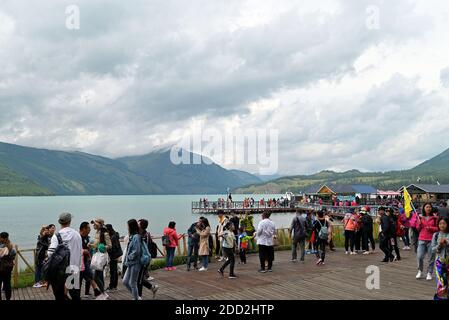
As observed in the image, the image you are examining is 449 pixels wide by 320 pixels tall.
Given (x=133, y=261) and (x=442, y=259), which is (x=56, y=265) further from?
(x=442, y=259)

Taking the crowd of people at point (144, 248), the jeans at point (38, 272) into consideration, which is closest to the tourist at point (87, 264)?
the crowd of people at point (144, 248)

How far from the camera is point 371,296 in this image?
8.22 m

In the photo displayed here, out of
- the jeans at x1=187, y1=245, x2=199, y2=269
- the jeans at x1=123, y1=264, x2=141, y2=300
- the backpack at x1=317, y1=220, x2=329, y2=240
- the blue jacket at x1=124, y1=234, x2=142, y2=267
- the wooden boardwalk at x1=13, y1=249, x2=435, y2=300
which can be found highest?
the blue jacket at x1=124, y1=234, x2=142, y2=267

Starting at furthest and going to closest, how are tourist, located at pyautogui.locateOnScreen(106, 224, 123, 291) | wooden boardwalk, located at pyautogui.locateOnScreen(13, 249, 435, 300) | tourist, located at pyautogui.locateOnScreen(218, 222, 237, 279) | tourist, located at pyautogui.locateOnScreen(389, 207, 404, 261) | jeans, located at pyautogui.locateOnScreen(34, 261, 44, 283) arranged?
tourist, located at pyautogui.locateOnScreen(389, 207, 404, 261), tourist, located at pyautogui.locateOnScreen(218, 222, 237, 279), jeans, located at pyautogui.locateOnScreen(34, 261, 44, 283), tourist, located at pyautogui.locateOnScreen(106, 224, 123, 291), wooden boardwalk, located at pyautogui.locateOnScreen(13, 249, 435, 300)

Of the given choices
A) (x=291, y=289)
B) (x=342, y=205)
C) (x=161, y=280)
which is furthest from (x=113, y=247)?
(x=342, y=205)

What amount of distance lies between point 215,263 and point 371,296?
20.4 ft

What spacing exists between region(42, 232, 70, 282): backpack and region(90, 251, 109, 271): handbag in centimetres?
193

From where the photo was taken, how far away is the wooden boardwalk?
848 centimetres

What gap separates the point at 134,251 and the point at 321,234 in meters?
7.20

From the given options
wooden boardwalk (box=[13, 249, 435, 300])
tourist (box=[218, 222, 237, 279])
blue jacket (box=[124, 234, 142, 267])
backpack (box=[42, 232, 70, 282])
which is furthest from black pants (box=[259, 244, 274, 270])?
backpack (box=[42, 232, 70, 282])

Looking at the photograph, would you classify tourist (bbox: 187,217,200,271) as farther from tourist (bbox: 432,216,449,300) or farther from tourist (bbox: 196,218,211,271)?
tourist (bbox: 432,216,449,300)

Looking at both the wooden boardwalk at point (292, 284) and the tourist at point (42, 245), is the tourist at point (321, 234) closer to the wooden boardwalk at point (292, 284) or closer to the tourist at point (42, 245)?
the wooden boardwalk at point (292, 284)
